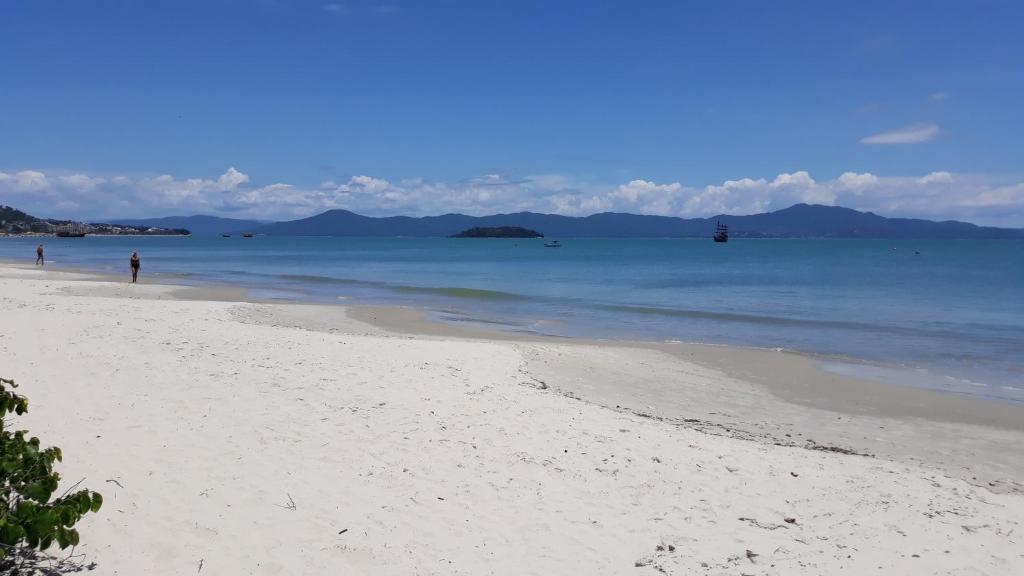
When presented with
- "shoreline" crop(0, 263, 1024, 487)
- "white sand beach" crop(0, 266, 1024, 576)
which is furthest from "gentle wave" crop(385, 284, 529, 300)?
"white sand beach" crop(0, 266, 1024, 576)

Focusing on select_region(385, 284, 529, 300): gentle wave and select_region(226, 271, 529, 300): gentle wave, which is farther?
select_region(226, 271, 529, 300): gentle wave

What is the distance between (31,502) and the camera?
13.4ft

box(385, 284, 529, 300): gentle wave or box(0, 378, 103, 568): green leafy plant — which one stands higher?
box(0, 378, 103, 568): green leafy plant

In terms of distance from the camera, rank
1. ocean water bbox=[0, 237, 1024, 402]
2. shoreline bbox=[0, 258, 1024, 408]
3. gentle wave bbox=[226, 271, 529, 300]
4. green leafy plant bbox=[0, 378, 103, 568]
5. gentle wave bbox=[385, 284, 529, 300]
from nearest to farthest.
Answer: green leafy plant bbox=[0, 378, 103, 568]
shoreline bbox=[0, 258, 1024, 408]
ocean water bbox=[0, 237, 1024, 402]
gentle wave bbox=[385, 284, 529, 300]
gentle wave bbox=[226, 271, 529, 300]

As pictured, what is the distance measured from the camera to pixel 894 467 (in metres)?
8.95

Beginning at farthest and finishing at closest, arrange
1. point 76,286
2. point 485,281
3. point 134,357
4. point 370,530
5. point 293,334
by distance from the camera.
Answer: point 485,281 < point 76,286 < point 293,334 < point 134,357 < point 370,530

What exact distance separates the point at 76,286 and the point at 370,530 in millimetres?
31271

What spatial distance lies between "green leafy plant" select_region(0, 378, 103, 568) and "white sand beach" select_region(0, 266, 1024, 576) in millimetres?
1253

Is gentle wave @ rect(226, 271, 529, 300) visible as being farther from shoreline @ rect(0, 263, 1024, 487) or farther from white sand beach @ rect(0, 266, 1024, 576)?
white sand beach @ rect(0, 266, 1024, 576)

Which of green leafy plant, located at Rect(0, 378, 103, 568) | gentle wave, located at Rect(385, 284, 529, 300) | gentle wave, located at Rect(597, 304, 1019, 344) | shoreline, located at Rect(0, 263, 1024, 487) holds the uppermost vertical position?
green leafy plant, located at Rect(0, 378, 103, 568)

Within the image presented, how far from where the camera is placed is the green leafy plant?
150 inches

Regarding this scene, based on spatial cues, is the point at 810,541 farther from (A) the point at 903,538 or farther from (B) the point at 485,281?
(B) the point at 485,281

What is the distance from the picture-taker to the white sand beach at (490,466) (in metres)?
5.86

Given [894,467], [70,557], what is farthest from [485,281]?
[70,557]
